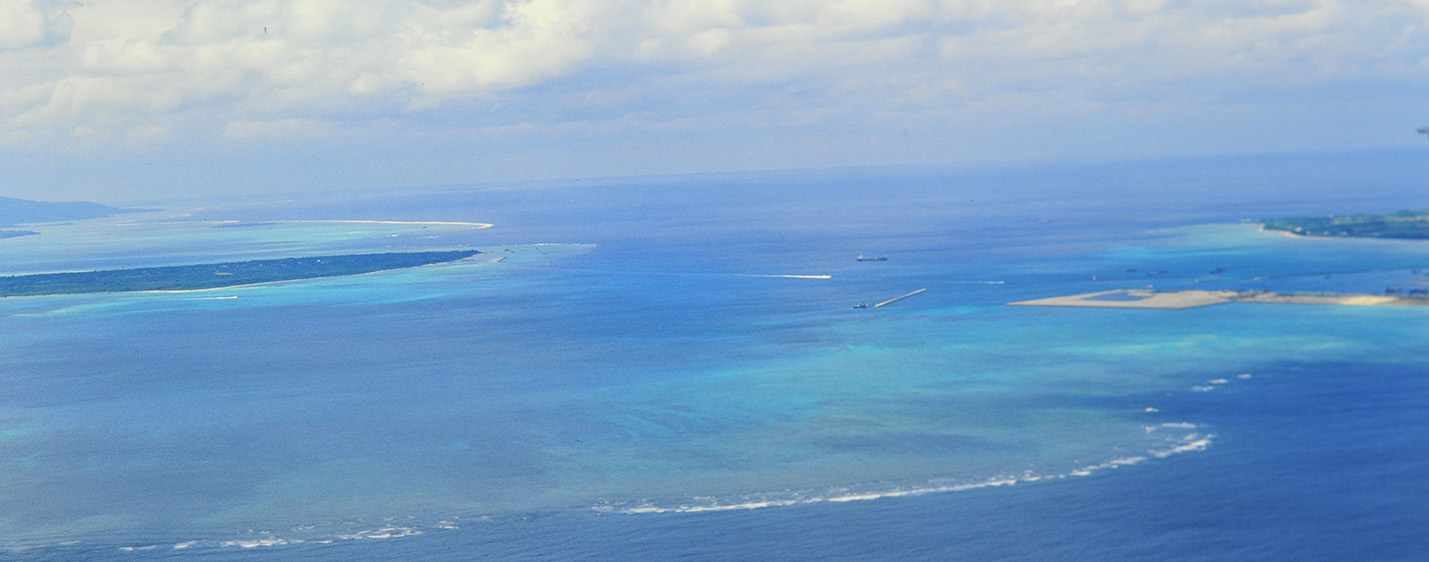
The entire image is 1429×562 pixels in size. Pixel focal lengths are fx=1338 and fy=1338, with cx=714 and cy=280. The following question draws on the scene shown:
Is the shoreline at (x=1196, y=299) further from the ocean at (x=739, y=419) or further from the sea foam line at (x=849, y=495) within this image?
the sea foam line at (x=849, y=495)

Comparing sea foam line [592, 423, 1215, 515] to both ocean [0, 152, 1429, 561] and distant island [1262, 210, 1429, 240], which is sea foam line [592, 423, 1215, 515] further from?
distant island [1262, 210, 1429, 240]

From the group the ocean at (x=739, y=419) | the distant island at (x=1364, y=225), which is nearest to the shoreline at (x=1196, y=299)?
the ocean at (x=739, y=419)

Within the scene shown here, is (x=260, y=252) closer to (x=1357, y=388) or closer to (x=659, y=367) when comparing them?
(x=659, y=367)

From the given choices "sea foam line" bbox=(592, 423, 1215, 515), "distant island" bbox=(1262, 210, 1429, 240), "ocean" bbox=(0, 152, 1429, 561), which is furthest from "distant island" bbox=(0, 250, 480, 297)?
"sea foam line" bbox=(592, 423, 1215, 515)

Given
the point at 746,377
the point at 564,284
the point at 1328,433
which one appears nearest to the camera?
the point at 1328,433

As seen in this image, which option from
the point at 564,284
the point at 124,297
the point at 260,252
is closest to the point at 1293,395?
the point at 564,284

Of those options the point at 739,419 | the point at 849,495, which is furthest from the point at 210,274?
the point at 849,495

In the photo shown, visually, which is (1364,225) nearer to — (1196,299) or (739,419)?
(1196,299)
